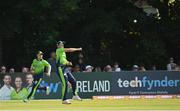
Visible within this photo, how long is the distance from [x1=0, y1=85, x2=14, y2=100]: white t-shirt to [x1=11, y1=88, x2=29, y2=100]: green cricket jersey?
159 millimetres

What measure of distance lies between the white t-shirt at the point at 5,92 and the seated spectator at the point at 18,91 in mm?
175

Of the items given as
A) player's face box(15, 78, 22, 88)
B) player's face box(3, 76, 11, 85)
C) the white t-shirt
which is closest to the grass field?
the white t-shirt

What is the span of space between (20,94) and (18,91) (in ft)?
0.61

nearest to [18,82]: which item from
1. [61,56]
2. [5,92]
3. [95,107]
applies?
[5,92]

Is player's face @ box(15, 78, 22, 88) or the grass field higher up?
player's face @ box(15, 78, 22, 88)

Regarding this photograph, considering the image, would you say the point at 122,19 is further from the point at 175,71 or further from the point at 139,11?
the point at 175,71

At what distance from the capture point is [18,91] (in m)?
32.1

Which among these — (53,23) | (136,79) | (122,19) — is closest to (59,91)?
(136,79)

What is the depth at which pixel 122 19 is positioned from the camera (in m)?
41.4

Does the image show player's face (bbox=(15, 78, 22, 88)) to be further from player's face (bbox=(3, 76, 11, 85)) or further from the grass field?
the grass field

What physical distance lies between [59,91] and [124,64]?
10.1 meters

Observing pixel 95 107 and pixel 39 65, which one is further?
pixel 39 65

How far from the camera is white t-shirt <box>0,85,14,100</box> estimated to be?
31719mm

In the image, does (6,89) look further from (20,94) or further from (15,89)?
(20,94)
